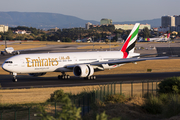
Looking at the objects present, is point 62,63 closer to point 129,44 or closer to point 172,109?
point 129,44

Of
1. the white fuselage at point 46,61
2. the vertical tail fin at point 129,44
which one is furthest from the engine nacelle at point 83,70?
the vertical tail fin at point 129,44

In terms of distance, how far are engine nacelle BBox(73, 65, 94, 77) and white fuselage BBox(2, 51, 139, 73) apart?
174cm

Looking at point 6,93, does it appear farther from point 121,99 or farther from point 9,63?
point 121,99

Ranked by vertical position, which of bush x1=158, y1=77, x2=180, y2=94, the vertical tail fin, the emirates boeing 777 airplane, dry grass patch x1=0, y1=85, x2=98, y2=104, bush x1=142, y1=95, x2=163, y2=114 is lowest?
dry grass patch x1=0, y1=85, x2=98, y2=104

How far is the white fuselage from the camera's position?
37.9m

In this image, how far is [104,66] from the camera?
43.4m

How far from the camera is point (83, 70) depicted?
39469 mm

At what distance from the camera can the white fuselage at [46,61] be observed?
37906 mm

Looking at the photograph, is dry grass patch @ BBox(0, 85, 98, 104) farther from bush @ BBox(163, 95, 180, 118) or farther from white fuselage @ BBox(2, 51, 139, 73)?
bush @ BBox(163, 95, 180, 118)

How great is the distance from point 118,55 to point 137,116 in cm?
2789

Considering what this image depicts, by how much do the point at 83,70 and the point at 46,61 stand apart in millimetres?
5519

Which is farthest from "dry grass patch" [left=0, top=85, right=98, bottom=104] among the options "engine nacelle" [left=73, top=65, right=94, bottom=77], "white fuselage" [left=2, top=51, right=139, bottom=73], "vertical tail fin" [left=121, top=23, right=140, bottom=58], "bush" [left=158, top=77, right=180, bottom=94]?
"vertical tail fin" [left=121, top=23, right=140, bottom=58]

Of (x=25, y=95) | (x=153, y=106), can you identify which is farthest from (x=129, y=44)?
(x=153, y=106)

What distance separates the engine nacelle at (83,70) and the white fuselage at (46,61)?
1744 millimetres
